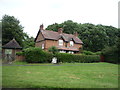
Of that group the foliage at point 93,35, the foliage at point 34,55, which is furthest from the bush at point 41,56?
the foliage at point 93,35

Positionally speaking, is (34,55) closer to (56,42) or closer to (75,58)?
(75,58)

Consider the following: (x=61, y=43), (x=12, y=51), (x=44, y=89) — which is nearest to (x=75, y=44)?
(x=61, y=43)

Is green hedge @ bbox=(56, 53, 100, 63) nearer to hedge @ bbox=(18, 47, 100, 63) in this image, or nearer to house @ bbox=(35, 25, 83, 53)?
hedge @ bbox=(18, 47, 100, 63)

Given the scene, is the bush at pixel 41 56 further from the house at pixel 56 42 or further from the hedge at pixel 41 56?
the house at pixel 56 42

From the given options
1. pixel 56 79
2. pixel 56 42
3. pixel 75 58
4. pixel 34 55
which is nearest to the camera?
pixel 56 79

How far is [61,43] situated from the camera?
1329 inches

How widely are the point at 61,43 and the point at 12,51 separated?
13418 millimetres

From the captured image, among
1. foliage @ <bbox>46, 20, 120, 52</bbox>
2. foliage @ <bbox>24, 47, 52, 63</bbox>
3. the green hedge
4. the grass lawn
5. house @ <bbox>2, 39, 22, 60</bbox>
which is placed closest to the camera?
the grass lawn

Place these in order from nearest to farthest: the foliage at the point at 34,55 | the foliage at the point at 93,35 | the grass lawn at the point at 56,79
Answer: the grass lawn at the point at 56,79 < the foliage at the point at 34,55 < the foliage at the point at 93,35

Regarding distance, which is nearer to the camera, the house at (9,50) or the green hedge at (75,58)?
the green hedge at (75,58)

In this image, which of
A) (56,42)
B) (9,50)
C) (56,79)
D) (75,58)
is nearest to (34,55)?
(9,50)

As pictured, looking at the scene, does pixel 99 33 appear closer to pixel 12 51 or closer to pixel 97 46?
pixel 97 46

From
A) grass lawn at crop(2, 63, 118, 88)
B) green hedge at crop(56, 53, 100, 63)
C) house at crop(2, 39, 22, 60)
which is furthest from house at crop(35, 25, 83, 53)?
grass lawn at crop(2, 63, 118, 88)

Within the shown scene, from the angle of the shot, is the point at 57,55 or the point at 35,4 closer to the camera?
the point at 35,4
